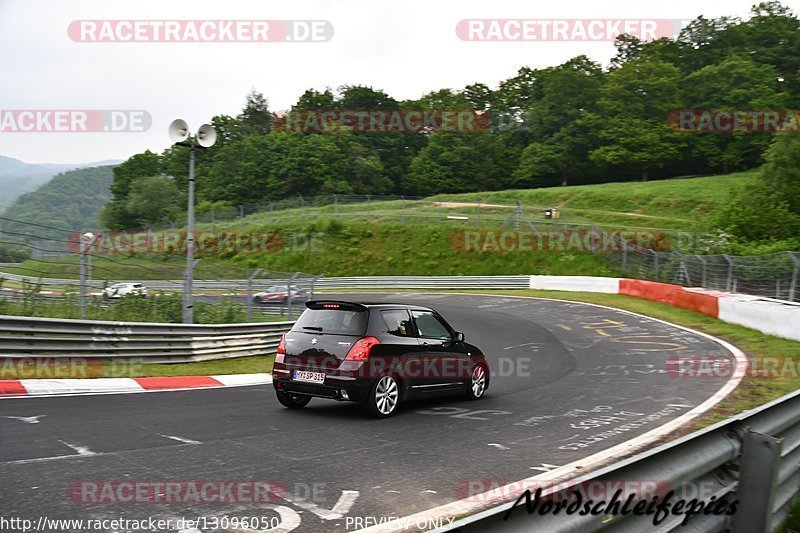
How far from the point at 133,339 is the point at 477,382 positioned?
6.65 m

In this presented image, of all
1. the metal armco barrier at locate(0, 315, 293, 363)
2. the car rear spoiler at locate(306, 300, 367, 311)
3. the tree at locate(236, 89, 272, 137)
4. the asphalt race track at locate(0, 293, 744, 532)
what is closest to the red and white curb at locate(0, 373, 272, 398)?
the asphalt race track at locate(0, 293, 744, 532)

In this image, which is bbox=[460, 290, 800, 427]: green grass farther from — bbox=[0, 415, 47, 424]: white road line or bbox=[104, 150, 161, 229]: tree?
bbox=[104, 150, 161, 229]: tree

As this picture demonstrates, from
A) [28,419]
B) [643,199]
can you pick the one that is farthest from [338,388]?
[643,199]

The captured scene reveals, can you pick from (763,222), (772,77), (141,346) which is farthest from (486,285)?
(772,77)

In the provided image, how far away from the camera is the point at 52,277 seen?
12766mm

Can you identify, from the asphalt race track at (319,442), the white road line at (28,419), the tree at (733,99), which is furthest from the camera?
the tree at (733,99)

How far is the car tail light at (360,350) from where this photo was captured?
9.10 meters

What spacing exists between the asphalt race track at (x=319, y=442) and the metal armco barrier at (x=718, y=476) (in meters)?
2.23

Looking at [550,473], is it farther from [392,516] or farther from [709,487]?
[709,487]

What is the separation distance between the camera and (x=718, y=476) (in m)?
3.91

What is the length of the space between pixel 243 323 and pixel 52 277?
496 centimetres

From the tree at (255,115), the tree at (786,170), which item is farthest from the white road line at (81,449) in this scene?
the tree at (255,115)

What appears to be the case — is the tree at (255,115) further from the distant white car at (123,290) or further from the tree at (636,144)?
the distant white car at (123,290)

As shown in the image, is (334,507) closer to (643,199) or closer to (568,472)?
(568,472)
